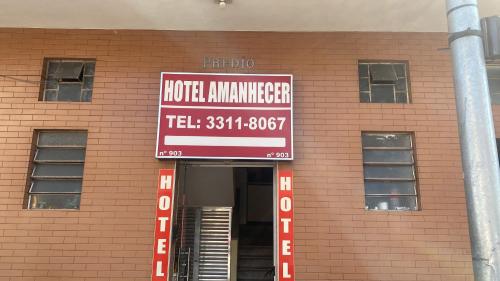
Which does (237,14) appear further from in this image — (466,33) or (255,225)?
(255,225)

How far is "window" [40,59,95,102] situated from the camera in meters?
6.73

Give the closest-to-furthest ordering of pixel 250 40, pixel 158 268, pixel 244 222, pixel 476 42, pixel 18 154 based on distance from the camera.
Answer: pixel 476 42 < pixel 158 268 < pixel 18 154 < pixel 250 40 < pixel 244 222

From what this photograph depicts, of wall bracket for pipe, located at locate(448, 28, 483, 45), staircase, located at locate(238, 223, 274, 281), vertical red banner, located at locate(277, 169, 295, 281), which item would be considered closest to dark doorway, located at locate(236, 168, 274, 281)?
staircase, located at locate(238, 223, 274, 281)

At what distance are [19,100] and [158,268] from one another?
319 cm

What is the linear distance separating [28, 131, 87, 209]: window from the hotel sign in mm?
1248

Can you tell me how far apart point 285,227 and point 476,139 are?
3191 millimetres

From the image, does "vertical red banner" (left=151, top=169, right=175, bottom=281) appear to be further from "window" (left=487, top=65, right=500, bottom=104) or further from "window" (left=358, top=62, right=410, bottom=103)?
"window" (left=487, top=65, right=500, bottom=104)

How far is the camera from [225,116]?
6441 mm

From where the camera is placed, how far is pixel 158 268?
5973 millimetres

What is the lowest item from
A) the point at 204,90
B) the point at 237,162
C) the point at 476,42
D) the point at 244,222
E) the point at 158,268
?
the point at 158,268

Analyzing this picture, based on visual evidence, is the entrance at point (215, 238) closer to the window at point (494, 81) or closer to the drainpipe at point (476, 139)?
the window at point (494, 81)

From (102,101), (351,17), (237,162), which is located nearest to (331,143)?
(237,162)

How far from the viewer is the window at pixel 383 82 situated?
6758mm

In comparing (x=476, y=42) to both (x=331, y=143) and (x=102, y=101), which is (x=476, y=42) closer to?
(x=331, y=143)
